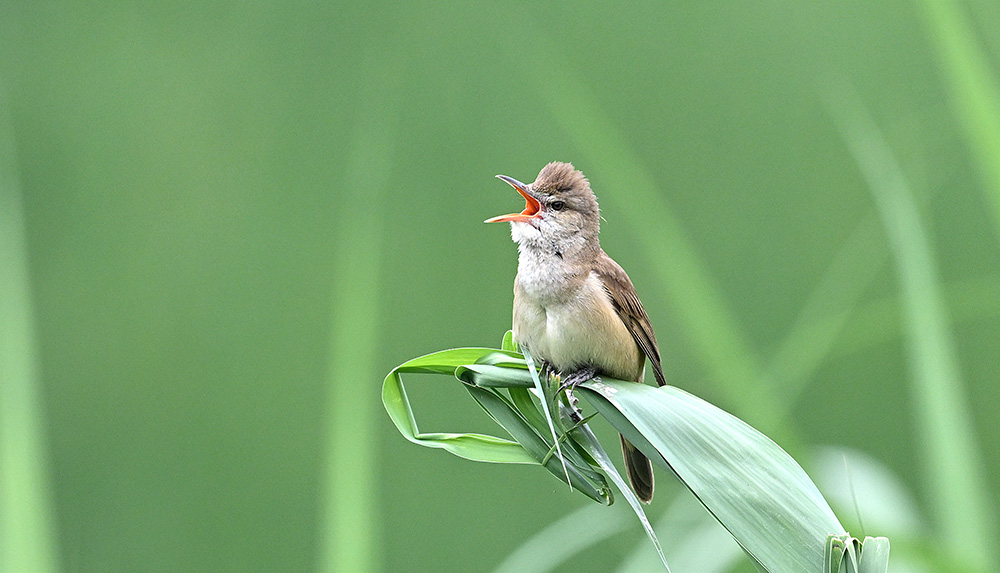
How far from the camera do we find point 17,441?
1.54 m

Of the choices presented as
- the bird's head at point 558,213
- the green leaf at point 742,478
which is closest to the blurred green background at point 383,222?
the bird's head at point 558,213

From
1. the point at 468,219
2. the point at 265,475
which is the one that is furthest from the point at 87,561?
the point at 468,219

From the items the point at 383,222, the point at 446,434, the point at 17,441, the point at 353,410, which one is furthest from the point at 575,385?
the point at 383,222

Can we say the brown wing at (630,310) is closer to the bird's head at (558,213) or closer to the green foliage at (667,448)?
the bird's head at (558,213)

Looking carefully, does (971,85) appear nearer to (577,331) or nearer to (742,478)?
(742,478)

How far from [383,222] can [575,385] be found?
12.0 feet

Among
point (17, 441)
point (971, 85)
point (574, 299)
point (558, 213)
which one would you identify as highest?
point (971, 85)

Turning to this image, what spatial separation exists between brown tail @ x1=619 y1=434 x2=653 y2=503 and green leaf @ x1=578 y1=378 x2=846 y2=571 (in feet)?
2.74

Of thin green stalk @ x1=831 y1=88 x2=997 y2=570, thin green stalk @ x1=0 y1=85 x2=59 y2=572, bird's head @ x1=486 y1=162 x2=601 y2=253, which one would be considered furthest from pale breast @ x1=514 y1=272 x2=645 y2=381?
thin green stalk @ x1=0 y1=85 x2=59 y2=572

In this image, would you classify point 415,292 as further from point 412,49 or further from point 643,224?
point 643,224

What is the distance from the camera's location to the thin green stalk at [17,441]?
1.36 metres

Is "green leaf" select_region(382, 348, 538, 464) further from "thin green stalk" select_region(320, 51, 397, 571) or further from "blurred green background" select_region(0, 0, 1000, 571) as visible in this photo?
"blurred green background" select_region(0, 0, 1000, 571)

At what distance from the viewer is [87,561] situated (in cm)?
514

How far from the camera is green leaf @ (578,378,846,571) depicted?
93 centimetres
